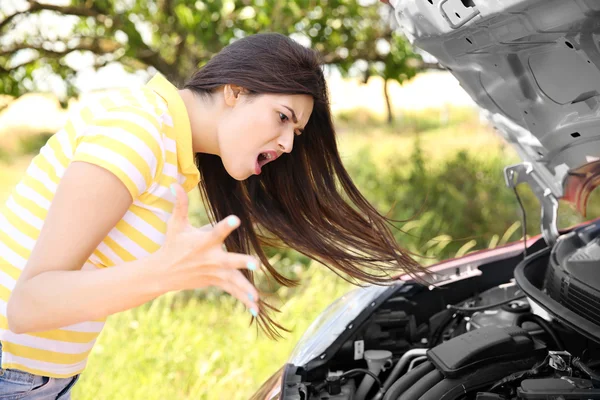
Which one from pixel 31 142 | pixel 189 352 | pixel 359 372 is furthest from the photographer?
pixel 31 142

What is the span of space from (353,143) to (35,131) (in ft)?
14.0

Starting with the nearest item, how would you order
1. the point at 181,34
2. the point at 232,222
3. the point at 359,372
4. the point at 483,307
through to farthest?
the point at 232,222, the point at 359,372, the point at 483,307, the point at 181,34

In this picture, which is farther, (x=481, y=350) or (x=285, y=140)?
(x=481, y=350)

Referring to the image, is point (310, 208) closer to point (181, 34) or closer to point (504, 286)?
point (504, 286)

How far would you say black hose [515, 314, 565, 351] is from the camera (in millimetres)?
1883

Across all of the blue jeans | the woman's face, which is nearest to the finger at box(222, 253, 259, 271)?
the woman's face

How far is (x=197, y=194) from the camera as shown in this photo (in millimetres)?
5422

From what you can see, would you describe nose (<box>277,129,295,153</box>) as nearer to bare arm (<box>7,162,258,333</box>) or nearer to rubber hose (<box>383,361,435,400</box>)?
bare arm (<box>7,162,258,333</box>)

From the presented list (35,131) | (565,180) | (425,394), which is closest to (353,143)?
(35,131)

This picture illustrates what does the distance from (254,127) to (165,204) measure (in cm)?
28

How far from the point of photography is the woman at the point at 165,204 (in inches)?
43.5

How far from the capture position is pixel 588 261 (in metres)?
1.95

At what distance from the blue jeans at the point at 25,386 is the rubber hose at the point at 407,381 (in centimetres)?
84

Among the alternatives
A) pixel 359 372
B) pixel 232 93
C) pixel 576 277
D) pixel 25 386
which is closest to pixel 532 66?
pixel 576 277
